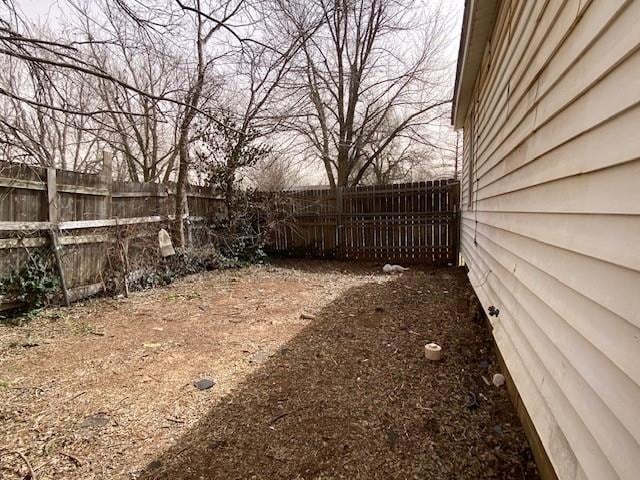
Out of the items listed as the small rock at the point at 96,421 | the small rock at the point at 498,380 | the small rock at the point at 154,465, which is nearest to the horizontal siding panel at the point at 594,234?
the small rock at the point at 498,380

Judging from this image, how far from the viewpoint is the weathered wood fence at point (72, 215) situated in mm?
3445

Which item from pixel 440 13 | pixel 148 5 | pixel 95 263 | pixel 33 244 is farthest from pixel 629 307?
pixel 440 13

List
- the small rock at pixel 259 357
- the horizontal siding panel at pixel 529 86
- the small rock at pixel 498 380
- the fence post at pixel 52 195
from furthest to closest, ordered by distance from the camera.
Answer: the fence post at pixel 52 195
the small rock at pixel 259 357
the small rock at pixel 498 380
the horizontal siding panel at pixel 529 86

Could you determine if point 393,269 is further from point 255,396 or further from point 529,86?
point 529,86

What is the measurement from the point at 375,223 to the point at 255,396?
5300 mm

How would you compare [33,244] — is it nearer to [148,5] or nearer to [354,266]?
[148,5]

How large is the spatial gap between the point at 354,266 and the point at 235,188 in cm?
312

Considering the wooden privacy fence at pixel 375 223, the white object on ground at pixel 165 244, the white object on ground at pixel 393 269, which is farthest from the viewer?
the wooden privacy fence at pixel 375 223

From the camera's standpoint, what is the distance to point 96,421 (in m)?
1.87

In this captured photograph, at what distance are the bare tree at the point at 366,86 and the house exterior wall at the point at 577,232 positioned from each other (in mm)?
7176

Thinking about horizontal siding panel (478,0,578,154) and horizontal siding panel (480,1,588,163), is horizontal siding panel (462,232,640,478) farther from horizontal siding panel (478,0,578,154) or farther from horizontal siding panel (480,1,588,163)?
horizontal siding panel (478,0,578,154)

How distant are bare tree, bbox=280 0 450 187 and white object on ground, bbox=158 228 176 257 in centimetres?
454

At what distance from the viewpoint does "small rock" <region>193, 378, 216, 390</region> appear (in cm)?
223

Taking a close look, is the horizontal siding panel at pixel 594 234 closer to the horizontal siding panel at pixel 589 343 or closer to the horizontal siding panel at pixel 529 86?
the horizontal siding panel at pixel 589 343
